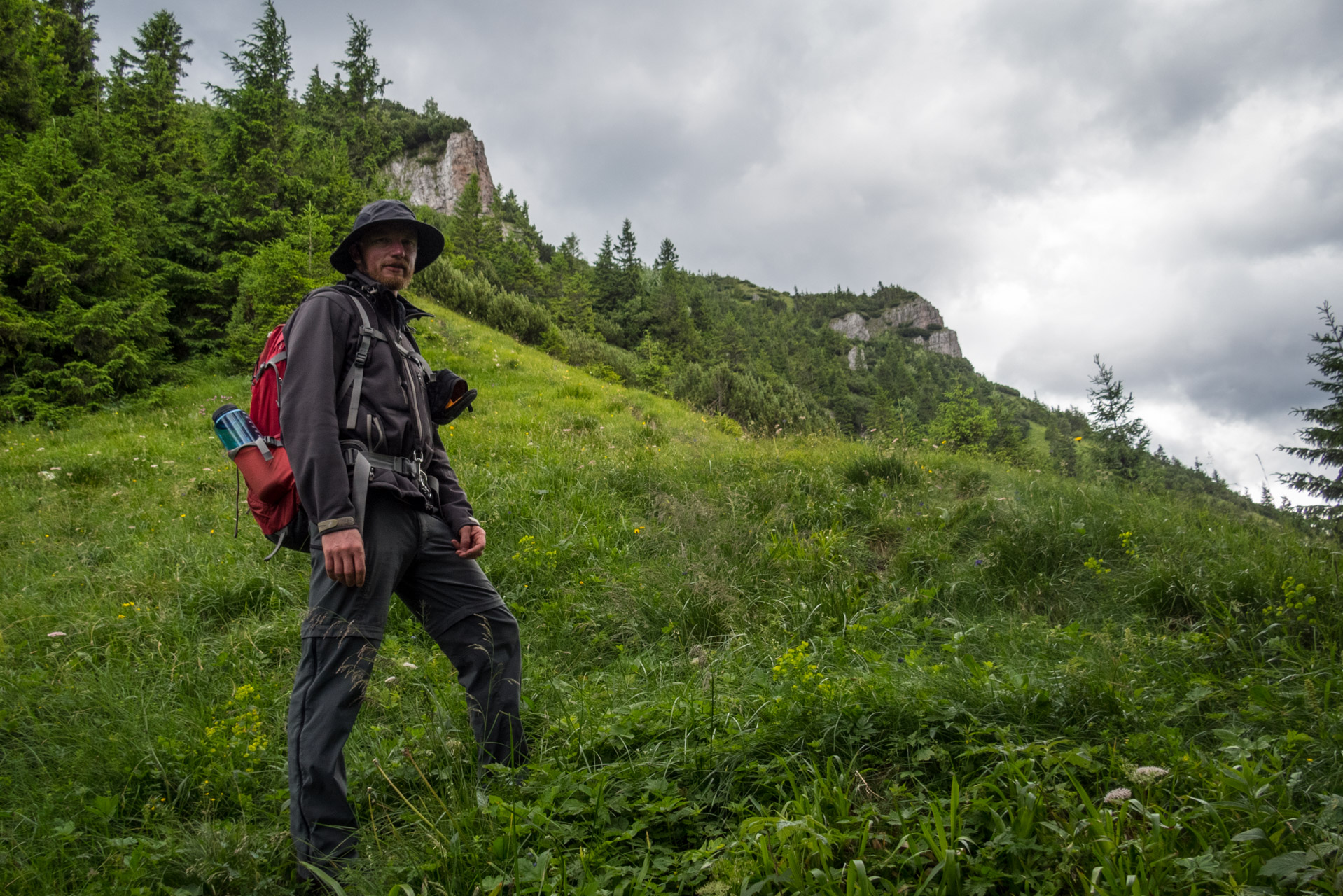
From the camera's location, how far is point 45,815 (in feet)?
8.07

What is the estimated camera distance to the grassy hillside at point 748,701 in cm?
177

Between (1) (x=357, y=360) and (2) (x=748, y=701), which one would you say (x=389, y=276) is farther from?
(2) (x=748, y=701)

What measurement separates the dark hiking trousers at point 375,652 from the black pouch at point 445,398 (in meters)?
0.65

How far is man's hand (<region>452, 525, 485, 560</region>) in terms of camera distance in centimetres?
268

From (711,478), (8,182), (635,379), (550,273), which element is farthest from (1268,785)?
(550,273)

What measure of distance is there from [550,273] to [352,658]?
53768 millimetres

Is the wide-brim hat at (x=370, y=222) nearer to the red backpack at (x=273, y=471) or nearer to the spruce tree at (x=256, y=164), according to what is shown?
the red backpack at (x=273, y=471)

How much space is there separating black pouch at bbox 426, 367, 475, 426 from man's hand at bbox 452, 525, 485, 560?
2.03 feet

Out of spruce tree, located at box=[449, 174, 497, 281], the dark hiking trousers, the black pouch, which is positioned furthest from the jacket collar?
spruce tree, located at box=[449, 174, 497, 281]

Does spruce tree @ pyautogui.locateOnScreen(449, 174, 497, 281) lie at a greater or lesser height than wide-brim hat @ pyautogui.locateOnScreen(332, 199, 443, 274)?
greater

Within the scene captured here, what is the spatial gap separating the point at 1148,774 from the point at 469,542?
8.45 feet

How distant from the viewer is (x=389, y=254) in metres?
2.76

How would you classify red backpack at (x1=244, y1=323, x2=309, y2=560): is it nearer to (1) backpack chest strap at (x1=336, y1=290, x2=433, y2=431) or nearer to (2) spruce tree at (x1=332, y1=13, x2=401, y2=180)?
(1) backpack chest strap at (x1=336, y1=290, x2=433, y2=431)

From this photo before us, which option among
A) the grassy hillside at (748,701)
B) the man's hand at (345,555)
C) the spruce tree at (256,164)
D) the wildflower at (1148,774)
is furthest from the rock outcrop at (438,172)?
the wildflower at (1148,774)
